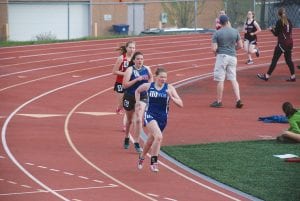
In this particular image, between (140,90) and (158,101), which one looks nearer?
(158,101)

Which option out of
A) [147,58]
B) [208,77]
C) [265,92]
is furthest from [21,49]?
[265,92]

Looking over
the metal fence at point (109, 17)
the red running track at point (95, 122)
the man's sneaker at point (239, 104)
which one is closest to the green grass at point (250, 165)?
the red running track at point (95, 122)

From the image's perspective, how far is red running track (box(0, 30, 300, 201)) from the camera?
1224 centimetres

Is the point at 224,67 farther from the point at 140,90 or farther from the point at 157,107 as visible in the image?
the point at 157,107

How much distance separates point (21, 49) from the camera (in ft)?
116

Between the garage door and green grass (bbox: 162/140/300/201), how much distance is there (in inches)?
1435

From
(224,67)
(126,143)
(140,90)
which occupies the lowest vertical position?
(126,143)

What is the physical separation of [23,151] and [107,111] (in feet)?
17.2

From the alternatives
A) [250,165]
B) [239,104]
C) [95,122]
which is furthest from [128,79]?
[239,104]

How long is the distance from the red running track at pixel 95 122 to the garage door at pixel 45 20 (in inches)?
623

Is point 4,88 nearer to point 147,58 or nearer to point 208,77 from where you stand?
point 208,77

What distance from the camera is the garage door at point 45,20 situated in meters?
51.1

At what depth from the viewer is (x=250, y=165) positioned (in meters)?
13.8

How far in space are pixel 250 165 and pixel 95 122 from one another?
17.4 feet
